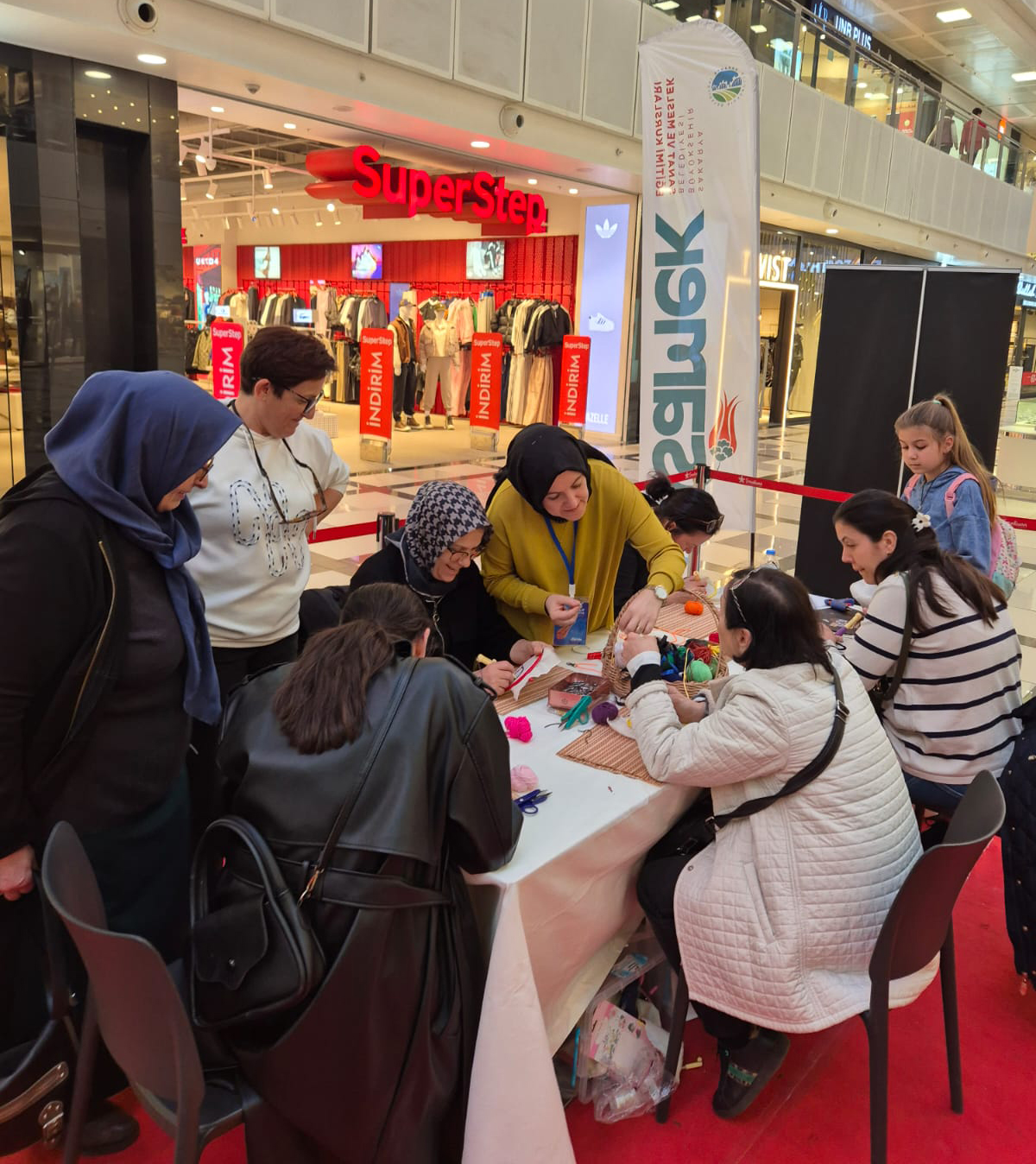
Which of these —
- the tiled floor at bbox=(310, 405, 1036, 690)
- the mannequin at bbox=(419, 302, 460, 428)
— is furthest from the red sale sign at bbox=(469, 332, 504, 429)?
the mannequin at bbox=(419, 302, 460, 428)

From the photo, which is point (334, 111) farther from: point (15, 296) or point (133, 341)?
point (15, 296)

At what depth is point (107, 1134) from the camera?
6.03 feet

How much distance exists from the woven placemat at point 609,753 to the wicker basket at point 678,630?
0.22 metres

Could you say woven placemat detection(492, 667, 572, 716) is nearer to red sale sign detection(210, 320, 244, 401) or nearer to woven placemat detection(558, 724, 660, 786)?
woven placemat detection(558, 724, 660, 786)

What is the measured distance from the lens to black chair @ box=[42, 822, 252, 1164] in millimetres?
1236

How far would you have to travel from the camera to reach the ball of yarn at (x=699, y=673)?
246 centimetres

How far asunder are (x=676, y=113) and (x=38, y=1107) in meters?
4.04

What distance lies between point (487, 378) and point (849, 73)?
6428 millimetres

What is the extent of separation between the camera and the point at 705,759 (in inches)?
71.4

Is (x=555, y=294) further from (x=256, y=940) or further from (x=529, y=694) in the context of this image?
(x=256, y=940)

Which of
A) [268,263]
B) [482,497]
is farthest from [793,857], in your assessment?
[268,263]

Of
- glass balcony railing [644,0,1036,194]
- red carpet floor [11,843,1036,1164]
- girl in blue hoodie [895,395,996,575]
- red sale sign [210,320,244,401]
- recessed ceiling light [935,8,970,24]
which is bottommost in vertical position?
red carpet floor [11,843,1036,1164]

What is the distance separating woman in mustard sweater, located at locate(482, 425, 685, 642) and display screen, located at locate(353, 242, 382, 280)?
1348 cm

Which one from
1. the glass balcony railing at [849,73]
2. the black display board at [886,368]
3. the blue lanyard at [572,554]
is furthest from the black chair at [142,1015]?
the glass balcony railing at [849,73]
